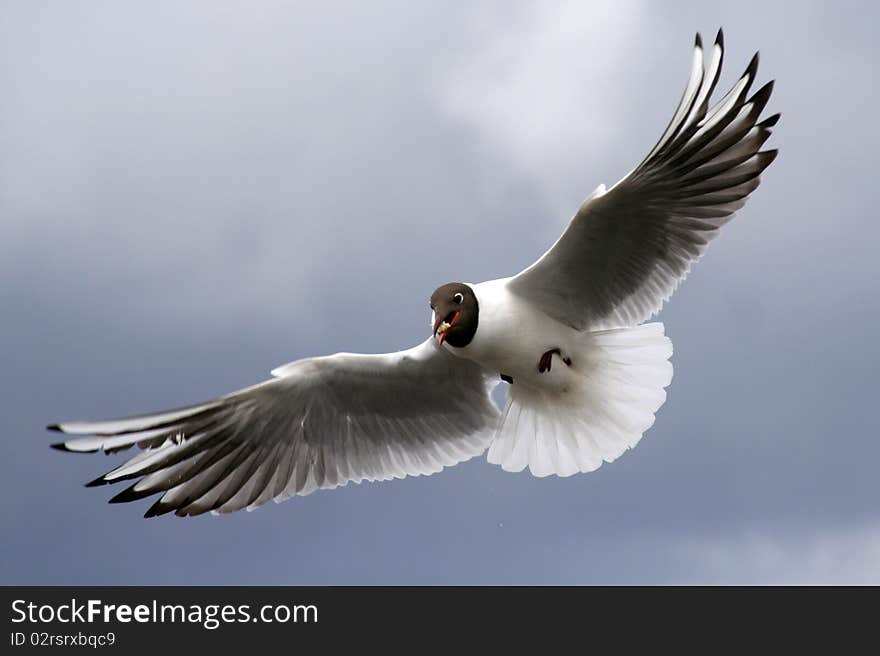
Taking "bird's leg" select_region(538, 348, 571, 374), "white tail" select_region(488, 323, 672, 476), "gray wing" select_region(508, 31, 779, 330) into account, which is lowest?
"white tail" select_region(488, 323, 672, 476)

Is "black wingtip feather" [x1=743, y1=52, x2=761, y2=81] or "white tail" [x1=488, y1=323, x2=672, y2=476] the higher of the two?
"black wingtip feather" [x1=743, y1=52, x2=761, y2=81]

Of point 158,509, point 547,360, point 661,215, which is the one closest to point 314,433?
point 158,509

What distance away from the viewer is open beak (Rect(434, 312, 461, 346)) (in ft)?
21.4

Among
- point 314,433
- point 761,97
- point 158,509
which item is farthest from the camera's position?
point 314,433

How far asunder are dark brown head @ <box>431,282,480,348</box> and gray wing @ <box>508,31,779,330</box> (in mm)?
311

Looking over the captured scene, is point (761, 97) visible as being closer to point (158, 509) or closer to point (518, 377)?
point (518, 377)

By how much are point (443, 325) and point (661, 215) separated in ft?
4.49

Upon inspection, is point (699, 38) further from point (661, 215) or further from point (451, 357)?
point (451, 357)

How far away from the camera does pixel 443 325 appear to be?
6.53 metres

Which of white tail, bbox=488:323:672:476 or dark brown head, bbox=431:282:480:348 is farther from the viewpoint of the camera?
white tail, bbox=488:323:672:476

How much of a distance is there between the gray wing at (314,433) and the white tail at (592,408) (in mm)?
241

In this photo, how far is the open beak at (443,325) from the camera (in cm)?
652

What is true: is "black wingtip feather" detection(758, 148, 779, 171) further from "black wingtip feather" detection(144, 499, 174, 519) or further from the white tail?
"black wingtip feather" detection(144, 499, 174, 519)

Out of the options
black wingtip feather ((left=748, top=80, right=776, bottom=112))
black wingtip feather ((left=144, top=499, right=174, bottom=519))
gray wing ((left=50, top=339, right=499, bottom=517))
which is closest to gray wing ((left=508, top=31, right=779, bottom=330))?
black wingtip feather ((left=748, top=80, right=776, bottom=112))
